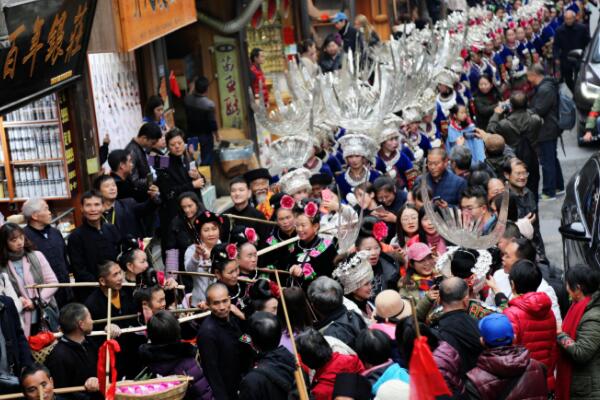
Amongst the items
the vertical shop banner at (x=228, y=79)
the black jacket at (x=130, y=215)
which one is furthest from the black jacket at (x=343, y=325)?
the vertical shop banner at (x=228, y=79)

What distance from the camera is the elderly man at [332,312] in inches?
322

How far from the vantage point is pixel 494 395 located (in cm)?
736

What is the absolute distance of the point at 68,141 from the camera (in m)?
12.9

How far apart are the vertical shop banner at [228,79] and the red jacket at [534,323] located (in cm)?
1172

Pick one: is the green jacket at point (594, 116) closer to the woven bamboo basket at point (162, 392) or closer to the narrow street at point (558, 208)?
the narrow street at point (558, 208)

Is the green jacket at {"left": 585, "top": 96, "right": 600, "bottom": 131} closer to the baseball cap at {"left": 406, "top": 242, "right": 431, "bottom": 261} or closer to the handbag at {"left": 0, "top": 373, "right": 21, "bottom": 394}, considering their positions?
the baseball cap at {"left": 406, "top": 242, "right": 431, "bottom": 261}

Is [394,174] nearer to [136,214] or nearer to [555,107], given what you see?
[136,214]

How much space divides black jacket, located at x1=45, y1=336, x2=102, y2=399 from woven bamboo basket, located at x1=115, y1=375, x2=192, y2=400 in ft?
1.71

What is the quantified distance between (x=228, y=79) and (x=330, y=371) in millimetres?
12465

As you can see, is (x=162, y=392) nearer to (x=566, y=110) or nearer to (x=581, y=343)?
(x=581, y=343)

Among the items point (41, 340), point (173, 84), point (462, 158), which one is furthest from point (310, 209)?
point (173, 84)

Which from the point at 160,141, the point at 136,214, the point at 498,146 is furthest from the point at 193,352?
the point at 498,146

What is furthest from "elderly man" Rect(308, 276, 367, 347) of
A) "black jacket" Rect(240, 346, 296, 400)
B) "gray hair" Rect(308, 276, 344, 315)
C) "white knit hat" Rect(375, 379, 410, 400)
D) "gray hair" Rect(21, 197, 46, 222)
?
"gray hair" Rect(21, 197, 46, 222)

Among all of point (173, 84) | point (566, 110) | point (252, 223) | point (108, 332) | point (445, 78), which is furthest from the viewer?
point (173, 84)
